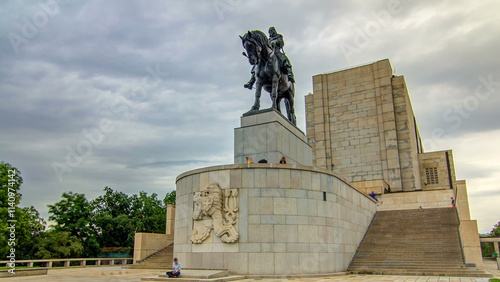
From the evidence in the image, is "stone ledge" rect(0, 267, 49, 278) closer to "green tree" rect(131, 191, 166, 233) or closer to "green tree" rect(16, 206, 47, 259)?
"green tree" rect(16, 206, 47, 259)

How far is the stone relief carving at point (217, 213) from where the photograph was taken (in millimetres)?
15191

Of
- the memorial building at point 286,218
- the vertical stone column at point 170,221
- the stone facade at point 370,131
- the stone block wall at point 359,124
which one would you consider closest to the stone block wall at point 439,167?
the stone facade at point 370,131

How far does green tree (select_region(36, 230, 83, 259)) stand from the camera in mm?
32441

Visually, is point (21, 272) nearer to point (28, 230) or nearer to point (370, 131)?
point (28, 230)

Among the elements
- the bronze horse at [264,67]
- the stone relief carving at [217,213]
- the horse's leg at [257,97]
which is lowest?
the stone relief carving at [217,213]

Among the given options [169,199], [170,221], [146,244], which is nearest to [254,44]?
[146,244]

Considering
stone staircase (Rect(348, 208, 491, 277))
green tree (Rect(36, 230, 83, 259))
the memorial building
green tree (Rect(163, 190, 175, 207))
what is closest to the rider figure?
the memorial building

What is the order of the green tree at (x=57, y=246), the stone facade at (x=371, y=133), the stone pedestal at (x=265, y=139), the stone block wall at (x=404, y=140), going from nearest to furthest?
1. the stone pedestal at (x=265, y=139)
2. the green tree at (x=57, y=246)
3. the stone block wall at (x=404, y=140)
4. the stone facade at (x=371, y=133)

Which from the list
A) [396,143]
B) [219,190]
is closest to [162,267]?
[219,190]

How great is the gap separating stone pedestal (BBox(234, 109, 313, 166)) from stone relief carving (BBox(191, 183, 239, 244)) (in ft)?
11.5

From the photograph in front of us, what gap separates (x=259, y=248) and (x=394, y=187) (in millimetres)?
23989

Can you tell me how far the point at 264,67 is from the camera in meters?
20.1

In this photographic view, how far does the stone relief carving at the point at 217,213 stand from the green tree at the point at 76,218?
27645 mm

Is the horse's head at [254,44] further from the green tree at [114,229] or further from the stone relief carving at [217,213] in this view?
the green tree at [114,229]
